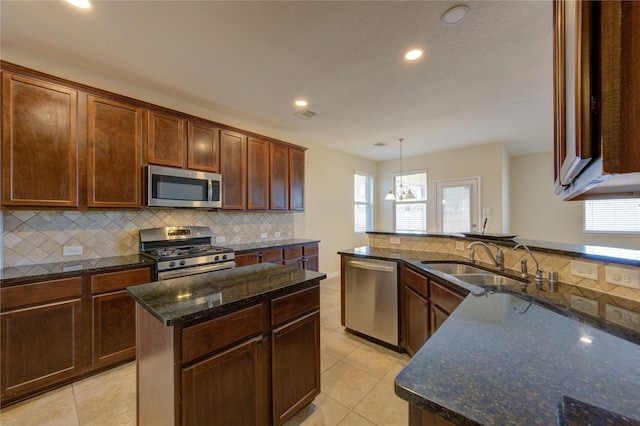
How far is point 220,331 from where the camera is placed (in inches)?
50.1

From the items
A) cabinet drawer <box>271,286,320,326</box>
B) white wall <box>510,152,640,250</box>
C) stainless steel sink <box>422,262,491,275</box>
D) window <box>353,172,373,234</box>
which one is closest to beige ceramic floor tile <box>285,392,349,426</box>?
cabinet drawer <box>271,286,320,326</box>

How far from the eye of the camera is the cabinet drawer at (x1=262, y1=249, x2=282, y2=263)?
3451mm

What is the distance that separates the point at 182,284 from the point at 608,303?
2.30 meters

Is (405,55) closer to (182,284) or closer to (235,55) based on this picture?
(235,55)

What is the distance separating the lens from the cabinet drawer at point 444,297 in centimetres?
167

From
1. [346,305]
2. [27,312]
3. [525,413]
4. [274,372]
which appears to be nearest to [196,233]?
[27,312]

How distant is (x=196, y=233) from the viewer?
324 centimetres

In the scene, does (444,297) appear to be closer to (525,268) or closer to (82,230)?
(525,268)

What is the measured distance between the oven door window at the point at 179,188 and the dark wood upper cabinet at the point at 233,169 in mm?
307

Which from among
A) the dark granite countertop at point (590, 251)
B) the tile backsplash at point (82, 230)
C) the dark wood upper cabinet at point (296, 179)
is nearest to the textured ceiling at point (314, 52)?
the dark wood upper cabinet at point (296, 179)

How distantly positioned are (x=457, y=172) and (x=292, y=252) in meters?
3.99

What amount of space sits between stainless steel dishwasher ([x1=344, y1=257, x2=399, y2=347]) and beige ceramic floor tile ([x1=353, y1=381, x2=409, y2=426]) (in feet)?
2.01

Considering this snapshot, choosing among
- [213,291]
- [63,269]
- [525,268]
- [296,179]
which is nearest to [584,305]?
[525,268]

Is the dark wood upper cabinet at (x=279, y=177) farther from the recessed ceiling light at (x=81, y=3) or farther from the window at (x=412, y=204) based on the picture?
the window at (x=412, y=204)
